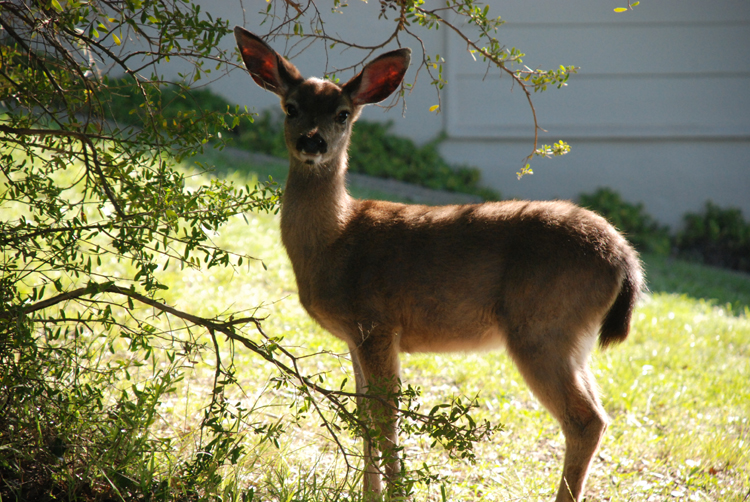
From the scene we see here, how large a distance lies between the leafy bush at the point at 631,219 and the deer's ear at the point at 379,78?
8.06 meters

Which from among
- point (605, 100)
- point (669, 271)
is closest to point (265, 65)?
point (669, 271)

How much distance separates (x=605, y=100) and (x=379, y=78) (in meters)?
9.23

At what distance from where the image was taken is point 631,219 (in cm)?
1109

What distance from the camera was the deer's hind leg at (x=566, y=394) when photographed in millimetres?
3107

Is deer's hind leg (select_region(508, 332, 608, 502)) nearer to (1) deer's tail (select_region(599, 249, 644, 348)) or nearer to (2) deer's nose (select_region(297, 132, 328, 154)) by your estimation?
(1) deer's tail (select_region(599, 249, 644, 348))

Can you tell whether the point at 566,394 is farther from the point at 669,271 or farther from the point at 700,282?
the point at 669,271

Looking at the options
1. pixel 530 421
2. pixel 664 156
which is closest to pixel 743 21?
pixel 664 156

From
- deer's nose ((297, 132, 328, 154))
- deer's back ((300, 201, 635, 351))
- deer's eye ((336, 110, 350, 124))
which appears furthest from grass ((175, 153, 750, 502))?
deer's eye ((336, 110, 350, 124))

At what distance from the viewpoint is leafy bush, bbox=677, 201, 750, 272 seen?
11109 mm

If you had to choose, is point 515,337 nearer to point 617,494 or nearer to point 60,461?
point 617,494

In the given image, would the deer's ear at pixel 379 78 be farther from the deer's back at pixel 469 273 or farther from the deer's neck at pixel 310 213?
the deer's back at pixel 469 273

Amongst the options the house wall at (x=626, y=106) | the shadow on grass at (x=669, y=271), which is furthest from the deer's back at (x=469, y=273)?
the house wall at (x=626, y=106)

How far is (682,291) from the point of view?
324 inches

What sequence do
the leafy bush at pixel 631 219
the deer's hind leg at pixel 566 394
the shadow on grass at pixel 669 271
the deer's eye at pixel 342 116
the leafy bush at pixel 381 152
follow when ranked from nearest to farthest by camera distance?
the deer's hind leg at pixel 566 394 → the deer's eye at pixel 342 116 → the shadow on grass at pixel 669 271 → the leafy bush at pixel 631 219 → the leafy bush at pixel 381 152
